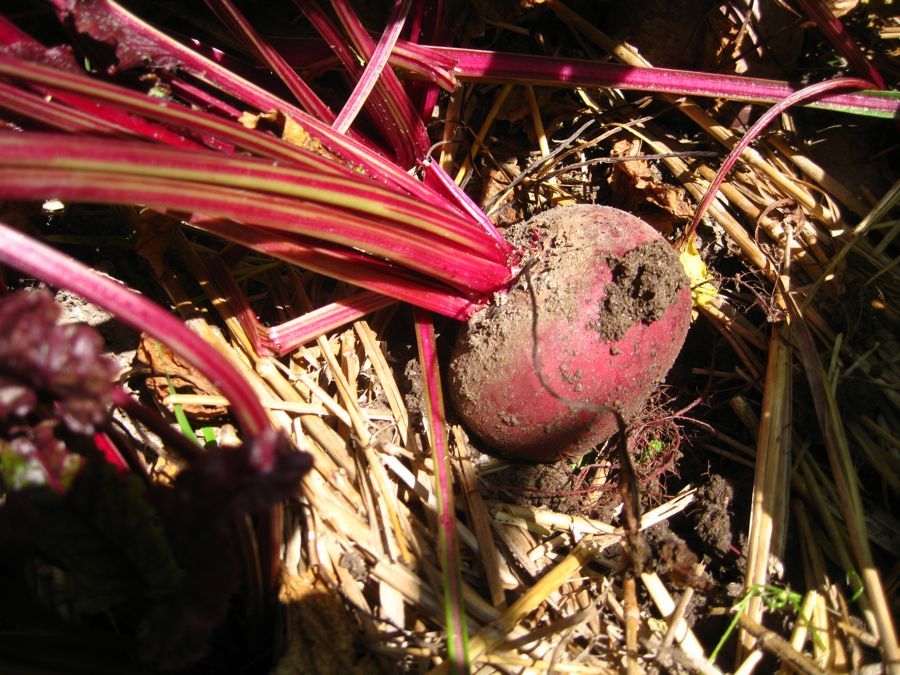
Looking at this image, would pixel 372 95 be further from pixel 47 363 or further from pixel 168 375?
pixel 47 363

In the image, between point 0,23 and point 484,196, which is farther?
point 484,196

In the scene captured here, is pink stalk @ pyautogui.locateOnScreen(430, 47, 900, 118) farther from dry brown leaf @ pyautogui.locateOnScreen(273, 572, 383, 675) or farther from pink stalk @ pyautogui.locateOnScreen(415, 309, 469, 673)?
dry brown leaf @ pyautogui.locateOnScreen(273, 572, 383, 675)

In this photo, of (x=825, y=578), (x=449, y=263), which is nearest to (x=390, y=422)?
(x=449, y=263)

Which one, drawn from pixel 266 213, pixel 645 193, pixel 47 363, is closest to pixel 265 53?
pixel 266 213

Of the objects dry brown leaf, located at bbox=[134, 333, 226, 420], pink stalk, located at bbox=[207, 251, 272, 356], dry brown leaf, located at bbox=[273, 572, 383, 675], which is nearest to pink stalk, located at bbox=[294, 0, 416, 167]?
pink stalk, located at bbox=[207, 251, 272, 356]

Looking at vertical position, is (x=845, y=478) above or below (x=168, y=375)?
above

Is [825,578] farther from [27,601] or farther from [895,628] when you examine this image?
[27,601]

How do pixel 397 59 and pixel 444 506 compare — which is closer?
pixel 444 506
